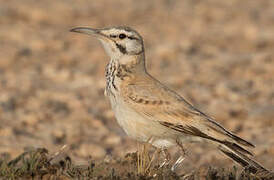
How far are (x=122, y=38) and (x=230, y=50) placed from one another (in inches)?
262

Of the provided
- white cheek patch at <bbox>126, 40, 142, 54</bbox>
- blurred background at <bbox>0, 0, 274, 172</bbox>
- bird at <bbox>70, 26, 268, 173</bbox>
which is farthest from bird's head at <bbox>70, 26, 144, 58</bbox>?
blurred background at <bbox>0, 0, 274, 172</bbox>

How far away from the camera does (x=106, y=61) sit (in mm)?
12148

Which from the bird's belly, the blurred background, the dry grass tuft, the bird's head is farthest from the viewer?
the blurred background

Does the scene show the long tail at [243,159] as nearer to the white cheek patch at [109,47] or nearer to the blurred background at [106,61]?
the white cheek patch at [109,47]

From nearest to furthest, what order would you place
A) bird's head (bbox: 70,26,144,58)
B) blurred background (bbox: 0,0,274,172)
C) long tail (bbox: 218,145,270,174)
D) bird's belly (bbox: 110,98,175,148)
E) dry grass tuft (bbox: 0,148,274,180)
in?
1. dry grass tuft (bbox: 0,148,274,180)
2. long tail (bbox: 218,145,270,174)
3. bird's belly (bbox: 110,98,175,148)
4. bird's head (bbox: 70,26,144,58)
5. blurred background (bbox: 0,0,274,172)

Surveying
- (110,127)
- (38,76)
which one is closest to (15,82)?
(38,76)

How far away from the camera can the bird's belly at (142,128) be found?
5887 millimetres

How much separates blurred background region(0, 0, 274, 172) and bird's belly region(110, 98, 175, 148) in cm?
173

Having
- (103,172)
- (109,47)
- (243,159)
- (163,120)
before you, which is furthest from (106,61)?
(243,159)

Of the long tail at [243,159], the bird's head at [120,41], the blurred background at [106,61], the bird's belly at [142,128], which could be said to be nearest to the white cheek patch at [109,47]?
the bird's head at [120,41]

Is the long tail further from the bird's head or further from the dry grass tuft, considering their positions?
the bird's head

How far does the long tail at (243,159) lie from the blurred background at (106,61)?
174 cm

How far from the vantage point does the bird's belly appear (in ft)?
19.3

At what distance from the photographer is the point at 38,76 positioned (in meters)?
11.2
